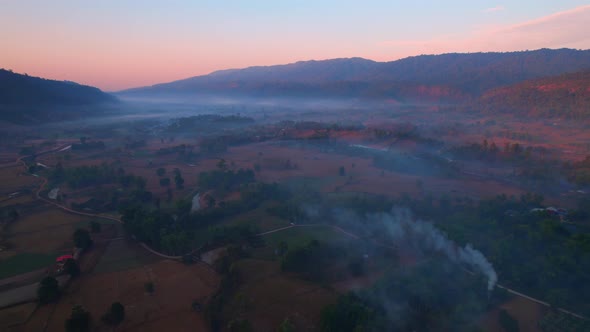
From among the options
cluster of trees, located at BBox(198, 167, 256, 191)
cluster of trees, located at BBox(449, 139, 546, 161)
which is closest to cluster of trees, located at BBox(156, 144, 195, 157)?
cluster of trees, located at BBox(198, 167, 256, 191)

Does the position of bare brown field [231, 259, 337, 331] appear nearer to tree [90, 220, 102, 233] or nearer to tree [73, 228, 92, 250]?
tree [73, 228, 92, 250]

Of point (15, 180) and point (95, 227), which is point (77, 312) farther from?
point (15, 180)

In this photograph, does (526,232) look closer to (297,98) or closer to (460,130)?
(460,130)

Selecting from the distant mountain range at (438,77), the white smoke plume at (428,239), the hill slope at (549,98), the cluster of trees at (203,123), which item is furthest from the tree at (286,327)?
the distant mountain range at (438,77)

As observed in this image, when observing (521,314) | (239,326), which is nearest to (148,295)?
(239,326)

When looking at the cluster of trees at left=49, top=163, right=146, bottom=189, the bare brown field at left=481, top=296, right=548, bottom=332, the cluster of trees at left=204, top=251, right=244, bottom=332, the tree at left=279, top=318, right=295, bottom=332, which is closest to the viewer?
the tree at left=279, top=318, right=295, bottom=332

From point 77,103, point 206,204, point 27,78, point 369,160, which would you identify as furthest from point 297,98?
point 206,204
